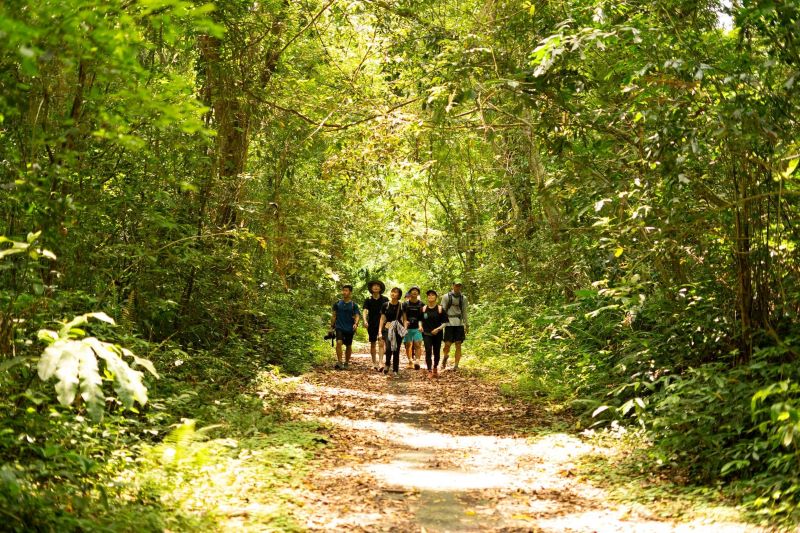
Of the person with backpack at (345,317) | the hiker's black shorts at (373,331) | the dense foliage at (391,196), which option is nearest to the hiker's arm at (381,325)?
the hiker's black shorts at (373,331)

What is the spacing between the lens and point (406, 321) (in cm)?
1672

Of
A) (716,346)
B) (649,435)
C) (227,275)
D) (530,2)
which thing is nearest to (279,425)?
(227,275)

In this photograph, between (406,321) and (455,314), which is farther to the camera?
(406,321)

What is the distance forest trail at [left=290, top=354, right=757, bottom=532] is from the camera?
6180 millimetres

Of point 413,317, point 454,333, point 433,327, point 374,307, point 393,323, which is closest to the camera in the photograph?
point 433,327

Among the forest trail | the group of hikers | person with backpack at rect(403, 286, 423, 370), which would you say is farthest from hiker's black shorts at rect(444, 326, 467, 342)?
the forest trail

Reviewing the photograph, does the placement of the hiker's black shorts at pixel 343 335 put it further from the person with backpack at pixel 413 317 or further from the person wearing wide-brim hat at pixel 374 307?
the person with backpack at pixel 413 317

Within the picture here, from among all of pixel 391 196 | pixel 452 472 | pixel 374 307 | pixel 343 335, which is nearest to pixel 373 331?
pixel 374 307

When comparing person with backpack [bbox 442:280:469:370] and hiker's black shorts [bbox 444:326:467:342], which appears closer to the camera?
person with backpack [bbox 442:280:469:370]

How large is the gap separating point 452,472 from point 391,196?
9.36 metres

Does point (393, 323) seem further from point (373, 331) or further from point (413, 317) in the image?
point (373, 331)

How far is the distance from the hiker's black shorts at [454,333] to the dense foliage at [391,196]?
4.38 ft

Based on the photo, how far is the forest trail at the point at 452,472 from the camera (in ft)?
20.3

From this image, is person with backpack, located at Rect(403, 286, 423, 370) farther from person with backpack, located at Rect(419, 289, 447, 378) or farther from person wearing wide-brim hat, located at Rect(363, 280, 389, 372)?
person wearing wide-brim hat, located at Rect(363, 280, 389, 372)
